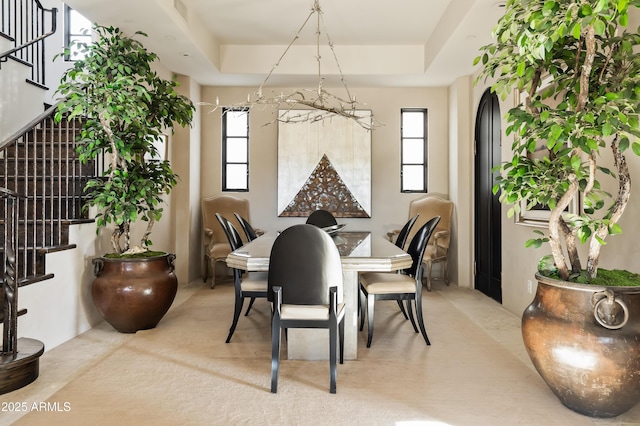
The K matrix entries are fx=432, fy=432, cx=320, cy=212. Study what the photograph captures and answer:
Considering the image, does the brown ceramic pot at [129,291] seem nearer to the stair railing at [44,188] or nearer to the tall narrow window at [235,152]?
the stair railing at [44,188]

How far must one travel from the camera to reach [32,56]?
4.42m

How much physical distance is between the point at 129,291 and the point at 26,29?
310 centimetres

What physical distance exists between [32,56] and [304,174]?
344 centimetres

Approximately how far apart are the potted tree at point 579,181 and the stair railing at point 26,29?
418 cm

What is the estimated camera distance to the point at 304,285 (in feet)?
8.18

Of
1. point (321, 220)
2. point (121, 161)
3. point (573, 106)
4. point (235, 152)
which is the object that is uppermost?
point (235, 152)

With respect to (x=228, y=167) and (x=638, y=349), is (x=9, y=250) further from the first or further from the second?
(x=228, y=167)

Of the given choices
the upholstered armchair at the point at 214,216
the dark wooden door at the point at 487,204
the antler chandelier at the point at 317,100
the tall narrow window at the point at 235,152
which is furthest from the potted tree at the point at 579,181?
the tall narrow window at the point at 235,152

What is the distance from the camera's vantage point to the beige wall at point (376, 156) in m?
6.29

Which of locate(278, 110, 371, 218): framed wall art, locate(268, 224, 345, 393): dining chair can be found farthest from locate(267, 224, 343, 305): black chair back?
locate(278, 110, 371, 218): framed wall art

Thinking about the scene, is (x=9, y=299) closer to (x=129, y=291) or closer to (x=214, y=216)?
(x=129, y=291)

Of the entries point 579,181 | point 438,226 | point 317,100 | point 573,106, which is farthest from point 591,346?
point 438,226

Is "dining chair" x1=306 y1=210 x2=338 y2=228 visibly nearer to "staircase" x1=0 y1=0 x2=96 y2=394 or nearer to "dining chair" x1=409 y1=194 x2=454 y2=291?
"dining chair" x1=409 y1=194 x2=454 y2=291

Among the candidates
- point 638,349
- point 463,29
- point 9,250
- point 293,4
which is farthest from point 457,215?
point 9,250
